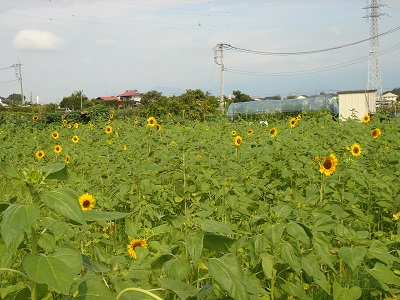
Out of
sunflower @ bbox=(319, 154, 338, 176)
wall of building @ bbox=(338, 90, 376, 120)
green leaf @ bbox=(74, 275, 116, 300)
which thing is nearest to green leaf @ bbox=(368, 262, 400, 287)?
green leaf @ bbox=(74, 275, 116, 300)

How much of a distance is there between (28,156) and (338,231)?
21.3 ft

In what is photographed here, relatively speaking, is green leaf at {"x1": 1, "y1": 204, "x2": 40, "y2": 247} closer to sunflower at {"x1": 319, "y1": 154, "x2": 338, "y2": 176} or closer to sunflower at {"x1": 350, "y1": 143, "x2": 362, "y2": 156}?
sunflower at {"x1": 319, "y1": 154, "x2": 338, "y2": 176}

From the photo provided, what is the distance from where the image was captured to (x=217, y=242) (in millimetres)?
1178

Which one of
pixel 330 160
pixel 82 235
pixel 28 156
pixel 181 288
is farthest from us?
pixel 28 156

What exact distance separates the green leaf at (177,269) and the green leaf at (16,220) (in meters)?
0.41

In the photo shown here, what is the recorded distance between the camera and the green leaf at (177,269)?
4.00ft

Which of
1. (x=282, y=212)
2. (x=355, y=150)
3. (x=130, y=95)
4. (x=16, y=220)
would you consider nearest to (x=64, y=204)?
(x=16, y=220)

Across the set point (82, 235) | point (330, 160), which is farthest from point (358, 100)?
point (82, 235)

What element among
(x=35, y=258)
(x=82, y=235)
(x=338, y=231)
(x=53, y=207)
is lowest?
(x=82, y=235)

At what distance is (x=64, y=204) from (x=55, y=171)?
0.47ft

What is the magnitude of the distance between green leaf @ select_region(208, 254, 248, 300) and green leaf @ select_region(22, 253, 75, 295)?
28 centimetres

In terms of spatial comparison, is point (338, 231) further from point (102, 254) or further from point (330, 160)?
point (330, 160)

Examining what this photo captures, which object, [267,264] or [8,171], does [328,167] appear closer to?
[267,264]

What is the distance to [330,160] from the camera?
12.0 feet
